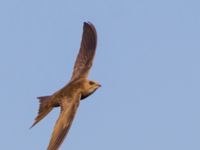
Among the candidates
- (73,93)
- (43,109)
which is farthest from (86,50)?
(43,109)

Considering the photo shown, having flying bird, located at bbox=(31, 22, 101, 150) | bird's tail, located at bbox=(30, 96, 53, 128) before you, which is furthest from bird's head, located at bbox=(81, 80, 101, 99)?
bird's tail, located at bbox=(30, 96, 53, 128)

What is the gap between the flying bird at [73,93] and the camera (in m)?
19.2

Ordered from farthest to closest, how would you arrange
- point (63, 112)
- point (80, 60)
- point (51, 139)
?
point (80, 60), point (63, 112), point (51, 139)

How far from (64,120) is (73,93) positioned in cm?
119

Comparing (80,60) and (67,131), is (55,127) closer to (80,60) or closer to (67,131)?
(67,131)

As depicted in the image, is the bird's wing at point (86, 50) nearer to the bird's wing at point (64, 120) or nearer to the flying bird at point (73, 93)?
the flying bird at point (73, 93)

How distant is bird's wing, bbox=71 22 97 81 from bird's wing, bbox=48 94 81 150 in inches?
78.5

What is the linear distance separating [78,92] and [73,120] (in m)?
1.41

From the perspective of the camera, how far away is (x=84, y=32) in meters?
22.8

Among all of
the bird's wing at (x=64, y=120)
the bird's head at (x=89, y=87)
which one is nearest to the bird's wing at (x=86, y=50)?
the bird's head at (x=89, y=87)

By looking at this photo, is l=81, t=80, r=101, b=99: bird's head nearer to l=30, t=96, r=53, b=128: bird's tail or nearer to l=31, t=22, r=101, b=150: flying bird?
l=31, t=22, r=101, b=150: flying bird

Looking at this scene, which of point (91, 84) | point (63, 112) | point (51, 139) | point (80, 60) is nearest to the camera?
point (51, 139)

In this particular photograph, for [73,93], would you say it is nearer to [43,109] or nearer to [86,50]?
[43,109]

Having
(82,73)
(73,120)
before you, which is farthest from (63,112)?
(82,73)
